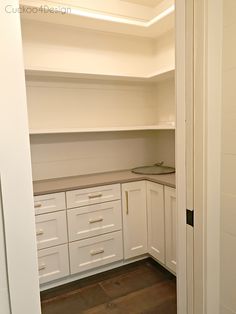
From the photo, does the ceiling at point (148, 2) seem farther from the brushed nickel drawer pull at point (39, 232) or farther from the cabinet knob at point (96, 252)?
the cabinet knob at point (96, 252)

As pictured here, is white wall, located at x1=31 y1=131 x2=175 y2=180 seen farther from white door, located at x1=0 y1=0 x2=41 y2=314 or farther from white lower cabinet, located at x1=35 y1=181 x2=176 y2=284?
white door, located at x1=0 y1=0 x2=41 y2=314

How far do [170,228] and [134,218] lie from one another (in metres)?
0.39

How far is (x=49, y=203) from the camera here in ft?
6.66

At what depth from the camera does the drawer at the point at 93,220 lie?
2.14 m

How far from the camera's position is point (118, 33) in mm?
2617

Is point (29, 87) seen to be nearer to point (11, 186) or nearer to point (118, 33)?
point (118, 33)

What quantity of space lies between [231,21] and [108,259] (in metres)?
2.07

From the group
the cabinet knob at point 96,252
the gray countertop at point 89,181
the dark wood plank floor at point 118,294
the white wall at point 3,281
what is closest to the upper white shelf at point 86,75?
the gray countertop at point 89,181

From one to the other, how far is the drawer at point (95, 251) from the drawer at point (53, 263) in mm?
61

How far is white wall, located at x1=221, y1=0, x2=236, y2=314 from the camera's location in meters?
0.93

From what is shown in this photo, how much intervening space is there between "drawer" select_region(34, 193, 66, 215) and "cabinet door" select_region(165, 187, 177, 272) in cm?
87

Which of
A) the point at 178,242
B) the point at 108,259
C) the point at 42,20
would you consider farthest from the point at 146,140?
the point at 178,242

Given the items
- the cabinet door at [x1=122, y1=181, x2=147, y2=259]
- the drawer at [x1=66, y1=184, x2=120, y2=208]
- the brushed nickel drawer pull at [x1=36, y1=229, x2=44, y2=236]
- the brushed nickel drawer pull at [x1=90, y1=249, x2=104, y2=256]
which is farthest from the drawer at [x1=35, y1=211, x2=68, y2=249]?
the cabinet door at [x1=122, y1=181, x2=147, y2=259]

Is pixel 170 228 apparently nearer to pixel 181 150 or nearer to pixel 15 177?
pixel 181 150
